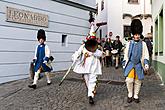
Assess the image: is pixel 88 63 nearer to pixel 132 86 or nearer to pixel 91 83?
pixel 91 83

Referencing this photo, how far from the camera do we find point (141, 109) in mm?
6254

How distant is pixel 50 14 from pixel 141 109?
24.9 feet

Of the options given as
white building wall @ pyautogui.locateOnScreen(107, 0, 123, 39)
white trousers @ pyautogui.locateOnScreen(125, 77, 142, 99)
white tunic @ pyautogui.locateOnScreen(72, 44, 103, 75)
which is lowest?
white trousers @ pyautogui.locateOnScreen(125, 77, 142, 99)

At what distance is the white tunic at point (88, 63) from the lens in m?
7.01

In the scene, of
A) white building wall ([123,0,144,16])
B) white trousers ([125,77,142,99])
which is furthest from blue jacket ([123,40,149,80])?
white building wall ([123,0,144,16])

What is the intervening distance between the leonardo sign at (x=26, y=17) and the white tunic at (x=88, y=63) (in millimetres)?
4433

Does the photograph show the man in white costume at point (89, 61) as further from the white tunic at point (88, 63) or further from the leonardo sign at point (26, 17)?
the leonardo sign at point (26, 17)

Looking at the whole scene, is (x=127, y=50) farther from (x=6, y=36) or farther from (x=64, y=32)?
(x=64, y=32)

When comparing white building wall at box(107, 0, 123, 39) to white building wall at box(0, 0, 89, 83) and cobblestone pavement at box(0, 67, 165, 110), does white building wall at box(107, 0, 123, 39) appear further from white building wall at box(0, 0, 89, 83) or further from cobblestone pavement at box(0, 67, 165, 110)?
cobblestone pavement at box(0, 67, 165, 110)

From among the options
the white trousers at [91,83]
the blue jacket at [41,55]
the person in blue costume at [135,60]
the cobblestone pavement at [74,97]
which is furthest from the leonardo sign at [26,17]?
the person in blue costume at [135,60]

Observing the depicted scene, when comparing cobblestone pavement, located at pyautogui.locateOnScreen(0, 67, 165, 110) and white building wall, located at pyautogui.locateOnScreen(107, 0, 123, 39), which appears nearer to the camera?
cobblestone pavement, located at pyautogui.locateOnScreen(0, 67, 165, 110)

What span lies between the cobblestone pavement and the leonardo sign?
2.66 metres

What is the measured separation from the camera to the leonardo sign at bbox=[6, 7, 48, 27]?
10502 millimetres

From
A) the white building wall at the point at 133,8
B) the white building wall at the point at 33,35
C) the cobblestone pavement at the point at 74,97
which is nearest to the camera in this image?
the cobblestone pavement at the point at 74,97
